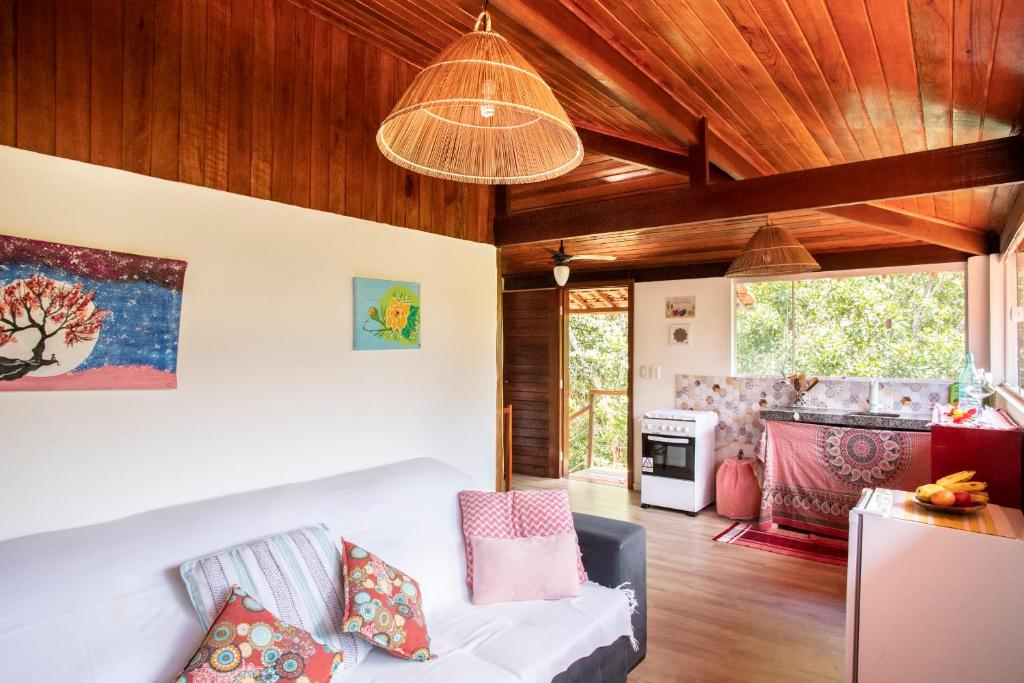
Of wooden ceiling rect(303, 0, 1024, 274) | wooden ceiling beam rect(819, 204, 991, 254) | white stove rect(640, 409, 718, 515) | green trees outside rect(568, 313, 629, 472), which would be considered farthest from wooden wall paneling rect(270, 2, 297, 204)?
green trees outside rect(568, 313, 629, 472)

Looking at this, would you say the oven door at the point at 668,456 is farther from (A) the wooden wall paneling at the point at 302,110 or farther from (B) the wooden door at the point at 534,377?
(A) the wooden wall paneling at the point at 302,110

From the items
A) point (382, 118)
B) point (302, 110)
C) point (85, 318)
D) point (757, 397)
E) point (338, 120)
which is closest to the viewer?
point (85, 318)

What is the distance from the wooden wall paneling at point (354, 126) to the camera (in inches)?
111

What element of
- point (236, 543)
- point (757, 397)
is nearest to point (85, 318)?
point (236, 543)

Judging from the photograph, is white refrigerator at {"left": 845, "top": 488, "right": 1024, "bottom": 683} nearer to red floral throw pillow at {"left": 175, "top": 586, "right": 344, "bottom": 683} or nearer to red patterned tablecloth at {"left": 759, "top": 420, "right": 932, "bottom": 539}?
red floral throw pillow at {"left": 175, "top": 586, "right": 344, "bottom": 683}

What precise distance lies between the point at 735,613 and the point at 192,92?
3.63 m

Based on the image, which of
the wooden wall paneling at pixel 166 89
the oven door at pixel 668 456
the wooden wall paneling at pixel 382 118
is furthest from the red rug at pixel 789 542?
the wooden wall paneling at pixel 166 89

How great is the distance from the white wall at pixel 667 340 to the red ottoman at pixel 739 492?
0.95 metres

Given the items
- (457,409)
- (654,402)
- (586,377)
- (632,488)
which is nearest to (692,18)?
(457,409)

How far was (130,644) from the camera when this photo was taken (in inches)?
63.9

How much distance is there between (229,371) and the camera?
231 centimetres

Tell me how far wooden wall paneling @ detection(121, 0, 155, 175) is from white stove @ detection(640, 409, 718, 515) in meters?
4.45

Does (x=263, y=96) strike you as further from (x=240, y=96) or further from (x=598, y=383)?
(x=598, y=383)

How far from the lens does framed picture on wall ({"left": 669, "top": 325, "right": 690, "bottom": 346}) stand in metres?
5.80
